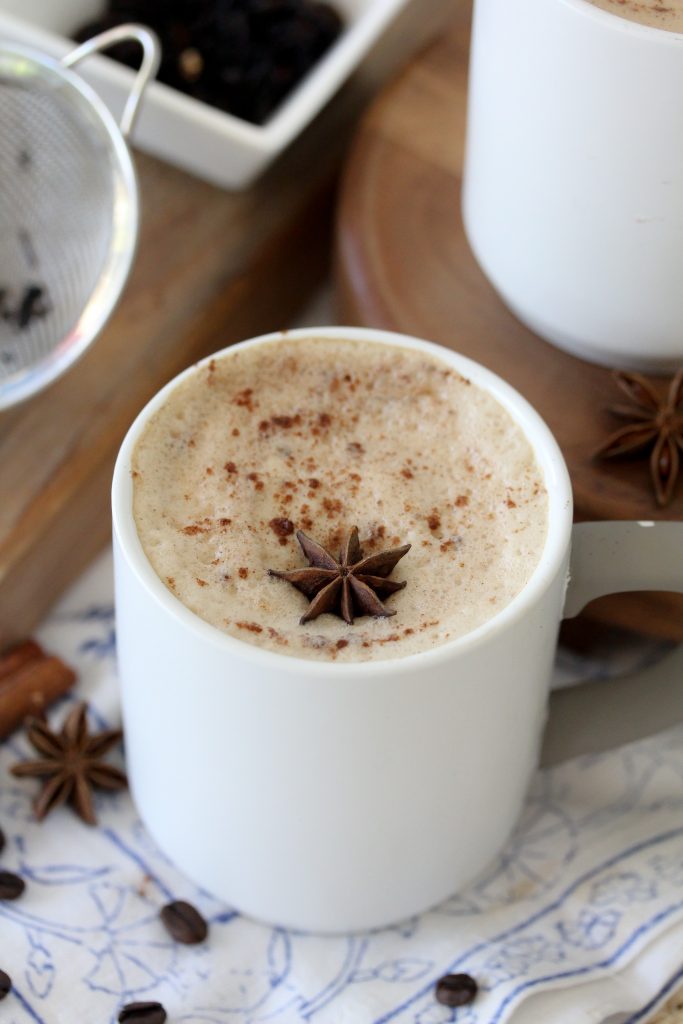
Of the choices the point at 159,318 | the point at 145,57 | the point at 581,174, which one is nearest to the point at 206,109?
the point at 145,57

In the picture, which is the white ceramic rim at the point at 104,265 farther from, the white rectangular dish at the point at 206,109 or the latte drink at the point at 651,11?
the latte drink at the point at 651,11

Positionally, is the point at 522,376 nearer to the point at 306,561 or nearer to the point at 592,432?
the point at 592,432

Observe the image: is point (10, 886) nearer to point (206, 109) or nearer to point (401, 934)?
point (401, 934)

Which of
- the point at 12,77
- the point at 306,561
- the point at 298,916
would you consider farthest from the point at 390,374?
the point at 12,77

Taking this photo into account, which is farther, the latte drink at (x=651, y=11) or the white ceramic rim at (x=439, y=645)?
the latte drink at (x=651, y=11)

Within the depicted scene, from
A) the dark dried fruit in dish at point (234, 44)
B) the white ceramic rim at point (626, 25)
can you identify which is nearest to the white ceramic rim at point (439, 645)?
the white ceramic rim at point (626, 25)

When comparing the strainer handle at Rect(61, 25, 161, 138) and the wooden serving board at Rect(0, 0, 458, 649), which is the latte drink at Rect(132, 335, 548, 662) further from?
the strainer handle at Rect(61, 25, 161, 138)
